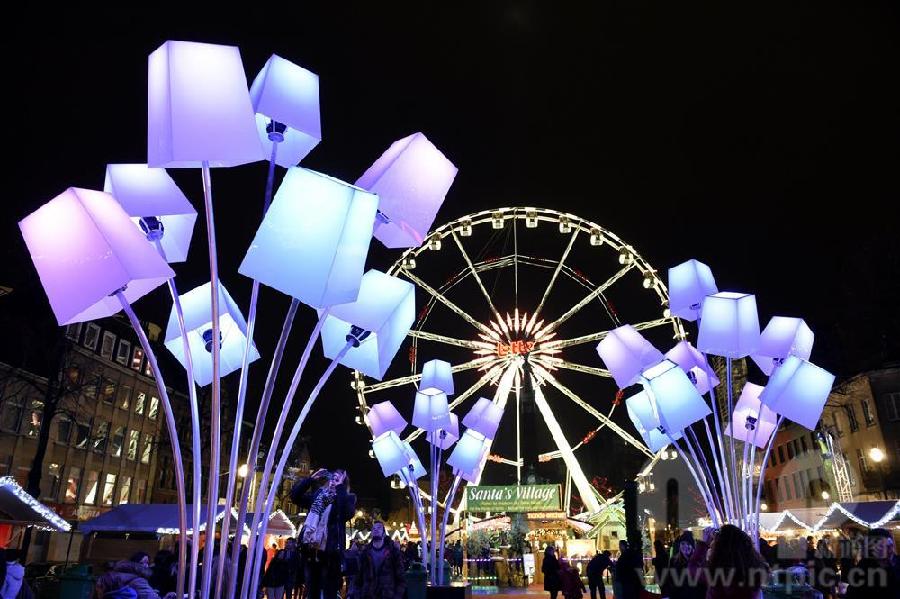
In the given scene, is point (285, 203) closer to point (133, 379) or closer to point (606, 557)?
point (606, 557)

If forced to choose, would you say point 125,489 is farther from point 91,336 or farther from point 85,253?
point 85,253

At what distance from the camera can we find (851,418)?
132 ft

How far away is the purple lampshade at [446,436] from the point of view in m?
15.7

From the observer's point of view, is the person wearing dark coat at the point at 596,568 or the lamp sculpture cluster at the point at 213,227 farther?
the person wearing dark coat at the point at 596,568

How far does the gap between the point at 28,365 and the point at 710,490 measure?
3427 centimetres

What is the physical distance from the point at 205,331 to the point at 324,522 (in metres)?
3.25

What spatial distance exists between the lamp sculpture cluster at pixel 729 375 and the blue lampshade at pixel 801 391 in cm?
2

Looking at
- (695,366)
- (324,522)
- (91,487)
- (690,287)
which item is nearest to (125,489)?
(91,487)

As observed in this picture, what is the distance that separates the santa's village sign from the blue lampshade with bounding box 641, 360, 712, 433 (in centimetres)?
1660

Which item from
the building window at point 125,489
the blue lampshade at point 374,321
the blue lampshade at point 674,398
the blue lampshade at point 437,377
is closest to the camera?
the blue lampshade at point 374,321

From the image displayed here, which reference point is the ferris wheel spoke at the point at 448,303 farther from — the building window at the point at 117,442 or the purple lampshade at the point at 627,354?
the building window at the point at 117,442

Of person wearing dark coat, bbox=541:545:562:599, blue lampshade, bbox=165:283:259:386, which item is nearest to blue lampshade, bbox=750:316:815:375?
person wearing dark coat, bbox=541:545:562:599

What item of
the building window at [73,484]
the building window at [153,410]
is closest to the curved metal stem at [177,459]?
the building window at [73,484]

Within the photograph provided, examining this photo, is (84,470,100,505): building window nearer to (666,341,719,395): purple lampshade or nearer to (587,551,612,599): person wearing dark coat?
(587,551,612,599): person wearing dark coat
